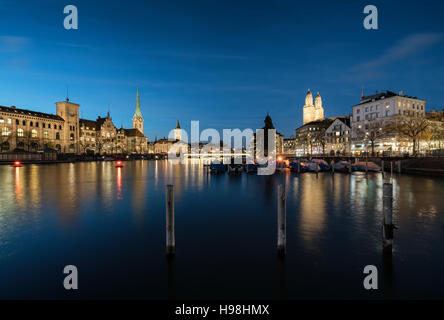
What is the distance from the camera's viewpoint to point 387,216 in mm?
8422

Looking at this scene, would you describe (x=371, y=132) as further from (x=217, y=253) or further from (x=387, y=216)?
(x=217, y=253)

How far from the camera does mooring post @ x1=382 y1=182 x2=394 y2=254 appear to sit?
8398 mm

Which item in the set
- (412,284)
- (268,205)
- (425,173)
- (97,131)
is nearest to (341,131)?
(425,173)

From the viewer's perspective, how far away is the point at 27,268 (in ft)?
27.2

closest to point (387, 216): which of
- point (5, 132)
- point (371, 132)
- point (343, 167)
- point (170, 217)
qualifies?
point (170, 217)

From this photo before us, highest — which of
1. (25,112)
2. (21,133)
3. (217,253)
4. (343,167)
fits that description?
(25,112)

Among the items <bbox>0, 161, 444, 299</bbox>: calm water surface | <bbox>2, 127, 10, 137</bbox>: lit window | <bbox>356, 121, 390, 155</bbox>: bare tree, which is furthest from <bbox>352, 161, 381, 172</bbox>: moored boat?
<bbox>2, 127, 10, 137</bbox>: lit window

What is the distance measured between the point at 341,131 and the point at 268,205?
113m

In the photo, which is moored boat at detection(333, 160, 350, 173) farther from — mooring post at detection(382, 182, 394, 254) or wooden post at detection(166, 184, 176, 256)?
wooden post at detection(166, 184, 176, 256)

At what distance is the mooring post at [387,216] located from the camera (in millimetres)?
8398

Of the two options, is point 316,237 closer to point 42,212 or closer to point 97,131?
point 42,212

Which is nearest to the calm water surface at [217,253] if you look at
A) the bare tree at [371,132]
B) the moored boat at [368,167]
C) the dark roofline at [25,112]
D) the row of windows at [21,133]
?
the moored boat at [368,167]

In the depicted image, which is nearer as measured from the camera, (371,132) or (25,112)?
(371,132)

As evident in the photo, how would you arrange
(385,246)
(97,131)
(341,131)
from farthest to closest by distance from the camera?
(97,131) → (341,131) → (385,246)
